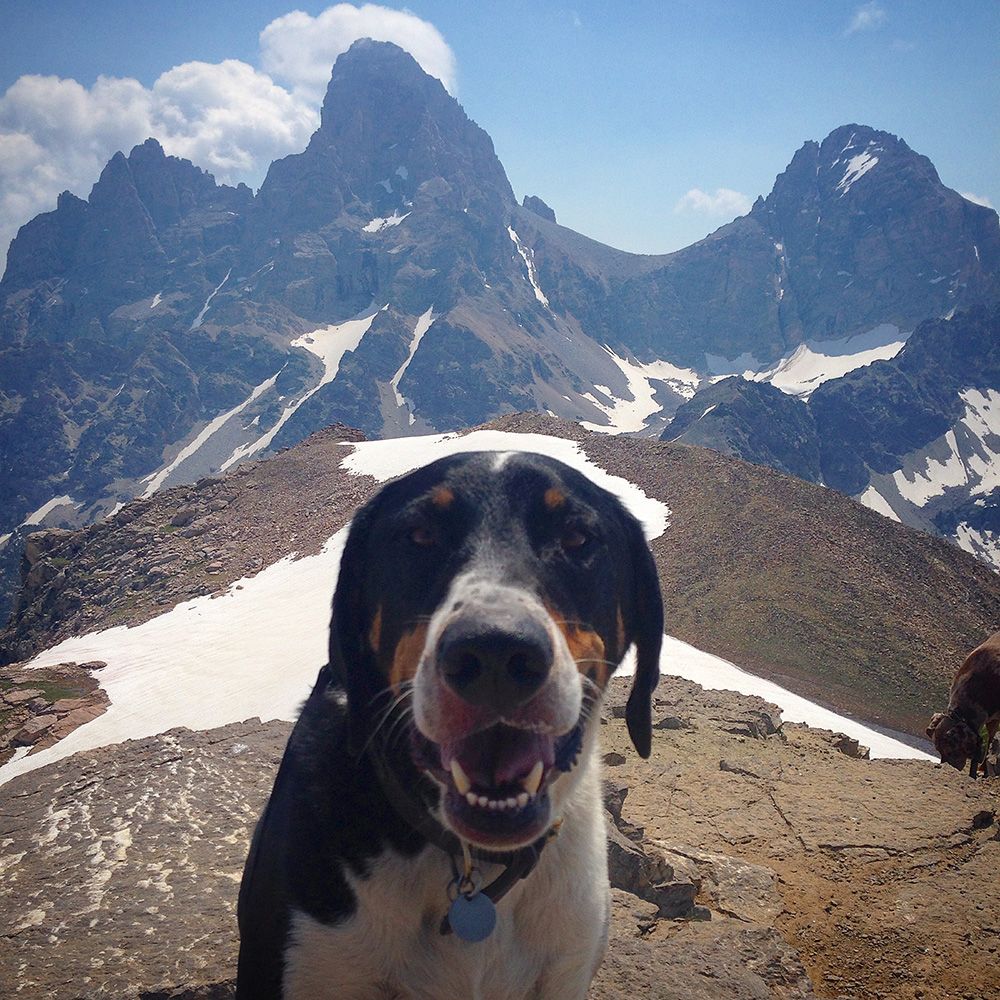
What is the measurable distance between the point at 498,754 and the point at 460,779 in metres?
0.17

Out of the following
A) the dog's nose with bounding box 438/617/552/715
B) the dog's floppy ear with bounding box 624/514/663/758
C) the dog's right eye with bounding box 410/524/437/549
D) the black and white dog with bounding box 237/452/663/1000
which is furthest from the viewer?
the dog's floppy ear with bounding box 624/514/663/758

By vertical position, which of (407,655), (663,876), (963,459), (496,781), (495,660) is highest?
(963,459)

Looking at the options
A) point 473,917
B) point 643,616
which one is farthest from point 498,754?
point 643,616

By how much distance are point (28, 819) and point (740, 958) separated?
18.1ft

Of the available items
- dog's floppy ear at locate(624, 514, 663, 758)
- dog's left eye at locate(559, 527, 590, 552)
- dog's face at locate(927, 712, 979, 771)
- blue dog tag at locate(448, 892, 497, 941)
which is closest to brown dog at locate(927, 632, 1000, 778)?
dog's face at locate(927, 712, 979, 771)

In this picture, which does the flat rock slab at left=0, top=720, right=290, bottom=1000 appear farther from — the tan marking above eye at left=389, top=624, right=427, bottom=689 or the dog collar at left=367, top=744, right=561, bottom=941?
the tan marking above eye at left=389, top=624, right=427, bottom=689

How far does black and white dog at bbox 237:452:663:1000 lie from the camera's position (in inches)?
104

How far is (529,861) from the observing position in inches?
123

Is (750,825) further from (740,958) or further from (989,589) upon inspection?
(989,589)

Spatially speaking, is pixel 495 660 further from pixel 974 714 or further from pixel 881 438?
pixel 881 438

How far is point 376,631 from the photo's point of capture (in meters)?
3.51

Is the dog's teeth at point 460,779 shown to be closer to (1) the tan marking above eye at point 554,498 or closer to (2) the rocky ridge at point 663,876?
(1) the tan marking above eye at point 554,498

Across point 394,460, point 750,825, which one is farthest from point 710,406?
point 750,825

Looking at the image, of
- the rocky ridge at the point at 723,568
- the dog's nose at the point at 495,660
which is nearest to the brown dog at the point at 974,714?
the dog's nose at the point at 495,660
